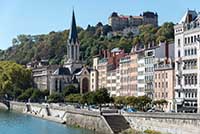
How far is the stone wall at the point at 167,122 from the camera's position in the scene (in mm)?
47969

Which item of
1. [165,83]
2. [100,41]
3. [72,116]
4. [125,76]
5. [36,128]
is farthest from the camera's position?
[100,41]

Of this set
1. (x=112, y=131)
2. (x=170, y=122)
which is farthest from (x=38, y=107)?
(x=170, y=122)

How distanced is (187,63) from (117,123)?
12.6 metres

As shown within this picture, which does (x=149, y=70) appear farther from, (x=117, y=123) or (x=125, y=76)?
(x=117, y=123)

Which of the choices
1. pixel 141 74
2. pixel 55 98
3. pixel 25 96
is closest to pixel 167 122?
pixel 141 74

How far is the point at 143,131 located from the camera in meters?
56.3

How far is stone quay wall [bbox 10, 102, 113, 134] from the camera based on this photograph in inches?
2474

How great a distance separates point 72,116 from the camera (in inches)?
2965

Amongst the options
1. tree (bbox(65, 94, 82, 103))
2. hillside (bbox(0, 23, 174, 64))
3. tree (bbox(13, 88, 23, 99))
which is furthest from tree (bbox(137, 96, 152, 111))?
tree (bbox(13, 88, 23, 99))

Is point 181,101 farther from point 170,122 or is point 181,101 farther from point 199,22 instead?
point 170,122

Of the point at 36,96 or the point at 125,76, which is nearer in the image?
the point at 125,76

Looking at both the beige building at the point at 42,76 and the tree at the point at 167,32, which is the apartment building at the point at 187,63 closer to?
the tree at the point at 167,32

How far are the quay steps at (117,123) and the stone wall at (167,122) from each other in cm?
57

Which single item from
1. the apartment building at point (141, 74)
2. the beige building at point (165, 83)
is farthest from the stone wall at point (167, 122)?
the apartment building at point (141, 74)
